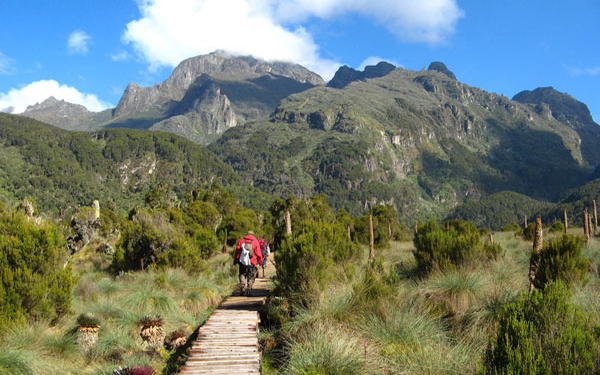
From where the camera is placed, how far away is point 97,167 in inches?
6029

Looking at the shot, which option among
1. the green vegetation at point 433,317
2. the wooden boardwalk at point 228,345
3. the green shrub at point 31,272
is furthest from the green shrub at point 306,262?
the green shrub at point 31,272

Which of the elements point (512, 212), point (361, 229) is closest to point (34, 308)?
point (361, 229)

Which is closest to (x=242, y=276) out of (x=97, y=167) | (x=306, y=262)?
(x=306, y=262)

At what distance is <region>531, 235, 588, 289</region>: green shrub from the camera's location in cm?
854

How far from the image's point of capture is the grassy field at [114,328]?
273 inches

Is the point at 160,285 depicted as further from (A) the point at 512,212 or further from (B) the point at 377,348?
(A) the point at 512,212

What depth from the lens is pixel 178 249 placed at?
17.5 meters

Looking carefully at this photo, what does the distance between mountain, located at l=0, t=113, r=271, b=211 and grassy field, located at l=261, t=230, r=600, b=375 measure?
110 meters

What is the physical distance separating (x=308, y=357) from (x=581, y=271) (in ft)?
22.2

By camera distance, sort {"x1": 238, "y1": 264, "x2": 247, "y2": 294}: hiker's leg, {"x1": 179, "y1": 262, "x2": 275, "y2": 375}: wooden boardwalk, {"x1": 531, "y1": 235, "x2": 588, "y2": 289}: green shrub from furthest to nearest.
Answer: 1. {"x1": 238, "y1": 264, "x2": 247, "y2": 294}: hiker's leg
2. {"x1": 531, "y1": 235, "x2": 588, "y2": 289}: green shrub
3. {"x1": 179, "y1": 262, "x2": 275, "y2": 375}: wooden boardwalk

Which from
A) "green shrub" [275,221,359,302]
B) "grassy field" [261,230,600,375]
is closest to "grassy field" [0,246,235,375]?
"green shrub" [275,221,359,302]

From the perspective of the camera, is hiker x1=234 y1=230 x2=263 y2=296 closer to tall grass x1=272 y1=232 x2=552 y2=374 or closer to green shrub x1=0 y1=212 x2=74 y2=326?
tall grass x1=272 y1=232 x2=552 y2=374

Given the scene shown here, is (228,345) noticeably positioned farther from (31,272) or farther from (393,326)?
(31,272)

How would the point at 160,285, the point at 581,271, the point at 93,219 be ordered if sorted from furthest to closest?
the point at 93,219
the point at 160,285
the point at 581,271
